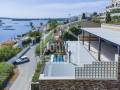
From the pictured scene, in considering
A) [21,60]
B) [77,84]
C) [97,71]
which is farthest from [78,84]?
[21,60]

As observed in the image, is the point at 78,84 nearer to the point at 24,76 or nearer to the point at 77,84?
the point at 77,84

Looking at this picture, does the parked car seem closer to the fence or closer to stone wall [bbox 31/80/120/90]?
stone wall [bbox 31/80/120/90]

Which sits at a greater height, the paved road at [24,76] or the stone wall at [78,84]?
the stone wall at [78,84]

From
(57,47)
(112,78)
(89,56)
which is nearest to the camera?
(112,78)

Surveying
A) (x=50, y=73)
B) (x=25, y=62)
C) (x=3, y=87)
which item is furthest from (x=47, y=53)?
(x=50, y=73)

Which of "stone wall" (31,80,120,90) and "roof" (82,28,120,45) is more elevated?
"roof" (82,28,120,45)

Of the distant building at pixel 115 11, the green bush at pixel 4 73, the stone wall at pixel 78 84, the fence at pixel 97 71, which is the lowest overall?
Result: the green bush at pixel 4 73

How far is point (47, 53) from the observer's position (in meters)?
35.9

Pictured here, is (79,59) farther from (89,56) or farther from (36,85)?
(36,85)

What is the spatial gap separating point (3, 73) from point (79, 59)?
6.07 metres

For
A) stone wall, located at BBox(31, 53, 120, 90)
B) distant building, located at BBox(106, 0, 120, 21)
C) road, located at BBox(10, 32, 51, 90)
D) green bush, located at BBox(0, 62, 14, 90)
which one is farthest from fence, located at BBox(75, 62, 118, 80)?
distant building, located at BBox(106, 0, 120, 21)

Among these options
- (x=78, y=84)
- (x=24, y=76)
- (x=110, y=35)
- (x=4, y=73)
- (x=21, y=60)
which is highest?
(x=110, y=35)

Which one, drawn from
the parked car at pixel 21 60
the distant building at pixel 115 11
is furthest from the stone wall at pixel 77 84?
the distant building at pixel 115 11

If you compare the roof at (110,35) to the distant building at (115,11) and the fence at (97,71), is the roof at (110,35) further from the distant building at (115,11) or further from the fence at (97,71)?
the distant building at (115,11)
